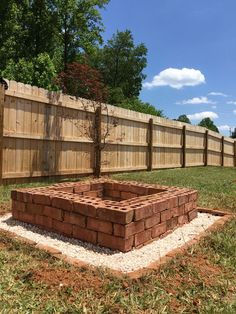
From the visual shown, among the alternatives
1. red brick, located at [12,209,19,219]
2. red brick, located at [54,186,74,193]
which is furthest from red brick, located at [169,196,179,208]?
red brick, located at [12,209,19,219]

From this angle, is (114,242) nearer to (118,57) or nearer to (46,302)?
(46,302)

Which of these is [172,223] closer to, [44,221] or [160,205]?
[160,205]

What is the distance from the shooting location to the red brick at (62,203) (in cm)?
390

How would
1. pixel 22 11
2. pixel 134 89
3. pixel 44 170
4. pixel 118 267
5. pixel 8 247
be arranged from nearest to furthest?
pixel 118 267
pixel 8 247
pixel 44 170
pixel 22 11
pixel 134 89

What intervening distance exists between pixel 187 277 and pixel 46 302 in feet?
3.89

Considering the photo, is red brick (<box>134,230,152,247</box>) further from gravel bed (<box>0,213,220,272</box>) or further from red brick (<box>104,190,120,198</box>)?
red brick (<box>104,190,120,198</box>)

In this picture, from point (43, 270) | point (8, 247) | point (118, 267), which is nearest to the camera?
point (43, 270)

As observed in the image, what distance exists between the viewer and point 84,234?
3.78m

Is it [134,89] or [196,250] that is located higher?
[134,89]

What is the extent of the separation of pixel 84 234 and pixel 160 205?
924 millimetres

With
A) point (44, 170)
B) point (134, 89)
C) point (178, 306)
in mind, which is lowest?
point (178, 306)

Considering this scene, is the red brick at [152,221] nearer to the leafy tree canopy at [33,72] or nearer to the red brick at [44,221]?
the red brick at [44,221]

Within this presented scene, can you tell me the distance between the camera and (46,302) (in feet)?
8.01

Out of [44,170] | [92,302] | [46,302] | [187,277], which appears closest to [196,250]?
[187,277]
